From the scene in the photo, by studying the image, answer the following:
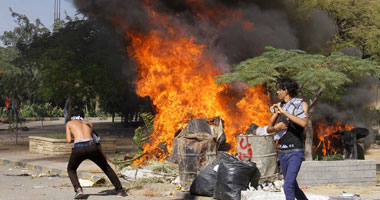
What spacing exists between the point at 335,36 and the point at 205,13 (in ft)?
12.3

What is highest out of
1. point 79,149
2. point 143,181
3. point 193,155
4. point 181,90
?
point 181,90

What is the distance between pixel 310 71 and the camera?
9594mm

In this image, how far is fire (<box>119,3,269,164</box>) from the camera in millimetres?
12688

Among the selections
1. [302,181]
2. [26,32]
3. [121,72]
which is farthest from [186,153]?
[26,32]

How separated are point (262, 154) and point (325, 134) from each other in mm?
5218

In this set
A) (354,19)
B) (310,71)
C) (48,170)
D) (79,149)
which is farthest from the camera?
(354,19)

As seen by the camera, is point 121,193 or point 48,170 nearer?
point 121,193

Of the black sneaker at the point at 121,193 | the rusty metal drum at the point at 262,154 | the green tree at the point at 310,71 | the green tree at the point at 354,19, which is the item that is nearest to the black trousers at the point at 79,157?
the black sneaker at the point at 121,193

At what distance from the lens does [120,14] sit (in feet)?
51.4

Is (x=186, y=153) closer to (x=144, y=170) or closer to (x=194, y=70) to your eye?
(x=144, y=170)

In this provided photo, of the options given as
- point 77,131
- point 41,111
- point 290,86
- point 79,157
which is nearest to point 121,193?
point 79,157

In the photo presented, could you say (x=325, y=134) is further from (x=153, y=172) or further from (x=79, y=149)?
(x=79, y=149)

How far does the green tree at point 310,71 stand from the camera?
31.0 ft

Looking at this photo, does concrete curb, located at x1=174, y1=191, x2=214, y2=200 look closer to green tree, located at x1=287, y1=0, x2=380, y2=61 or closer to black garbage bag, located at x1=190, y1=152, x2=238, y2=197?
black garbage bag, located at x1=190, y1=152, x2=238, y2=197
